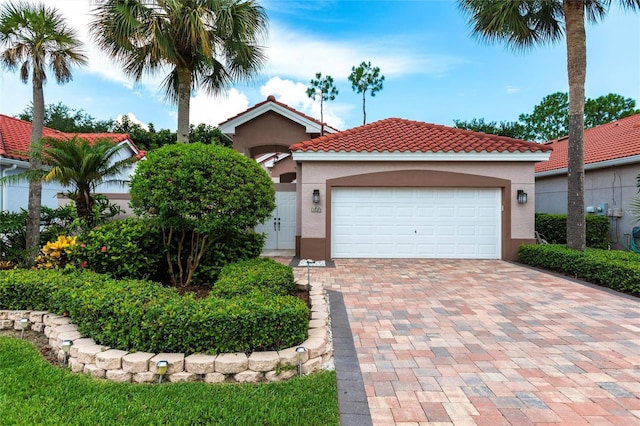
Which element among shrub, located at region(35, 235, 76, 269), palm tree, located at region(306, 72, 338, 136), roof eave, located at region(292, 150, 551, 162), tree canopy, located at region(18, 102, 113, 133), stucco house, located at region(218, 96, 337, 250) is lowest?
shrub, located at region(35, 235, 76, 269)

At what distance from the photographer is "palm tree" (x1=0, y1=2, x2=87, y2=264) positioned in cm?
709

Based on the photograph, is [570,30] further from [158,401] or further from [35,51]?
[35,51]

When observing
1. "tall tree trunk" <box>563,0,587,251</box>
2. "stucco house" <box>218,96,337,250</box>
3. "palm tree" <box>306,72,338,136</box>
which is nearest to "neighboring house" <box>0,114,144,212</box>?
"stucco house" <box>218,96,337,250</box>

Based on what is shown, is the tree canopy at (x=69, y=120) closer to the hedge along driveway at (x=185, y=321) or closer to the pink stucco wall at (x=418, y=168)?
the pink stucco wall at (x=418, y=168)

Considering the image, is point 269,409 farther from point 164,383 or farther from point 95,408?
point 95,408

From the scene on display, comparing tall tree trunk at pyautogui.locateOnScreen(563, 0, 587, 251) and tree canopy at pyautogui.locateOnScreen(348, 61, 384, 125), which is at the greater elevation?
tree canopy at pyautogui.locateOnScreen(348, 61, 384, 125)

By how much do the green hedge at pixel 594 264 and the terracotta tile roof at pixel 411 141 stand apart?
3.39 meters

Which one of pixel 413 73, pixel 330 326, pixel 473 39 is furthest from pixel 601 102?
pixel 330 326

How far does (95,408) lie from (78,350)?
1.06 metres

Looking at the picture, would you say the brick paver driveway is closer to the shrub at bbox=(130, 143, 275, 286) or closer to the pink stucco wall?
the shrub at bbox=(130, 143, 275, 286)

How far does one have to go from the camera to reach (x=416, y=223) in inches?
436

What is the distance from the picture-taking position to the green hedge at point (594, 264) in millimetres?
6988

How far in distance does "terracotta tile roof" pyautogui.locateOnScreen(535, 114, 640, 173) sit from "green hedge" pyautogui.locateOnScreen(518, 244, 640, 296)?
4993mm

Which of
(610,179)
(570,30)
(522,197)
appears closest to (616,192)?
(610,179)
